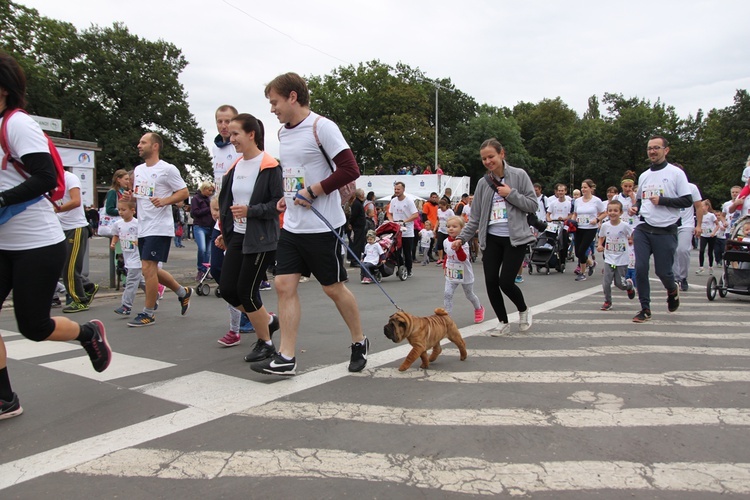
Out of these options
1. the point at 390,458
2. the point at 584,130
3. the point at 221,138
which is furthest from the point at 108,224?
the point at 584,130

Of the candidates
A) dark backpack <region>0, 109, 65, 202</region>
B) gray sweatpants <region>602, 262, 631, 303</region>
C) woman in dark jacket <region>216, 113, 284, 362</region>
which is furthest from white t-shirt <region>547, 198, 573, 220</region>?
dark backpack <region>0, 109, 65, 202</region>

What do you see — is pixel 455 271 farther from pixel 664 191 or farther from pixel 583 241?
pixel 583 241

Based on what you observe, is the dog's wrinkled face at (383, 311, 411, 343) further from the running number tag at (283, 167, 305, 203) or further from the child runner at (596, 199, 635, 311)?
the child runner at (596, 199, 635, 311)

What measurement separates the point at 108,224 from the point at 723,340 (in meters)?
8.82

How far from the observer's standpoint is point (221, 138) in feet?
20.0

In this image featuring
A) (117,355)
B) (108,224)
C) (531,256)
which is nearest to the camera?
(117,355)

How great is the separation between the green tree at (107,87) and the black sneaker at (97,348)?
154 feet

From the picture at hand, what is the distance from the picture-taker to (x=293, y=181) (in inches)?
168

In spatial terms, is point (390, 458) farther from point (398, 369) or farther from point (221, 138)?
point (221, 138)

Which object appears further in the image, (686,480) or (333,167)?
(333,167)

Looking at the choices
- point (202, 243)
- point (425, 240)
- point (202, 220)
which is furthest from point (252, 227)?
point (425, 240)

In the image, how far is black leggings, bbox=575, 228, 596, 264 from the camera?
11.6m

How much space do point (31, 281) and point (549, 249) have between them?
1102cm

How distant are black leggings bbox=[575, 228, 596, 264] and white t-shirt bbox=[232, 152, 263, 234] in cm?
872
